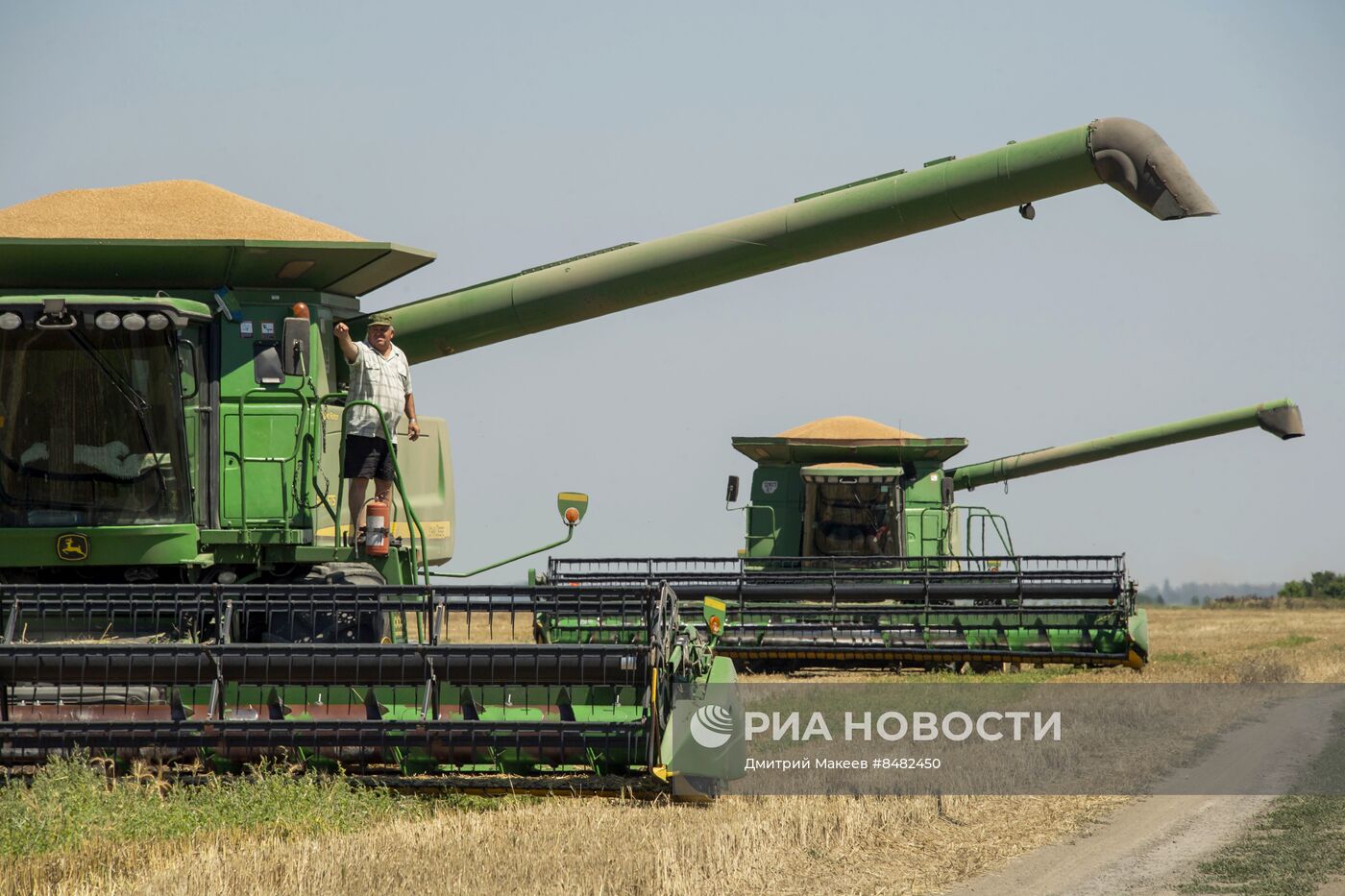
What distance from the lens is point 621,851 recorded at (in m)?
5.44

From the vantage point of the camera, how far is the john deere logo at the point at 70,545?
721cm

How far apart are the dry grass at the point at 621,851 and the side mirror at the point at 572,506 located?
7.31 ft

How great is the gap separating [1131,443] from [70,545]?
14979mm

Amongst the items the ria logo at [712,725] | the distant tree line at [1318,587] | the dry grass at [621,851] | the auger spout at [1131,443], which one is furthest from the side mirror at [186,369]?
the distant tree line at [1318,587]

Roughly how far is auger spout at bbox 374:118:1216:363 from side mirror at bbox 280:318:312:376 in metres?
2.09

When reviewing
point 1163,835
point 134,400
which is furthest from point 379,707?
point 1163,835

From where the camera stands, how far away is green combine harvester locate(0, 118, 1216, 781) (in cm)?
611

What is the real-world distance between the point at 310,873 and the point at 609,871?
923mm

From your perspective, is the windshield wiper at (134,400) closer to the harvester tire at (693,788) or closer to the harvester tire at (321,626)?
the harvester tire at (321,626)

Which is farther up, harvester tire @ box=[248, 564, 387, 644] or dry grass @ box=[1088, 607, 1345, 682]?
harvester tire @ box=[248, 564, 387, 644]

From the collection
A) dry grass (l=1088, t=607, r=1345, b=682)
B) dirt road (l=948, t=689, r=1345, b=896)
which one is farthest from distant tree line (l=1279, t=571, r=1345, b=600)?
dirt road (l=948, t=689, r=1345, b=896)

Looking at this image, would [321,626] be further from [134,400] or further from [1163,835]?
[1163,835]

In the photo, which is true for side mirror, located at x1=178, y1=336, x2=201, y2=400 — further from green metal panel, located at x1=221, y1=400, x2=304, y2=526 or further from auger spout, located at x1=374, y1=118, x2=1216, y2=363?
auger spout, located at x1=374, y1=118, x2=1216, y2=363

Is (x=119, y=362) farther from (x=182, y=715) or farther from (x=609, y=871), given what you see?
(x=609, y=871)
